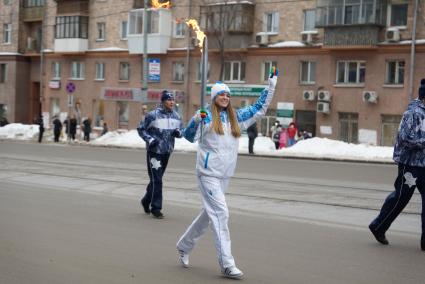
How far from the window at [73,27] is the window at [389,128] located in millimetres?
21988

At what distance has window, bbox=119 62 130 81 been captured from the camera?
145ft

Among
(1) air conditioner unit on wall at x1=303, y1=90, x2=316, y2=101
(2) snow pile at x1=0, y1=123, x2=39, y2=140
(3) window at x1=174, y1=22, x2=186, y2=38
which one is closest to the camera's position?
(1) air conditioner unit on wall at x1=303, y1=90, x2=316, y2=101

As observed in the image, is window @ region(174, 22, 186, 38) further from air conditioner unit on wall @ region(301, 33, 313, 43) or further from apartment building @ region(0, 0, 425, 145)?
air conditioner unit on wall @ region(301, 33, 313, 43)

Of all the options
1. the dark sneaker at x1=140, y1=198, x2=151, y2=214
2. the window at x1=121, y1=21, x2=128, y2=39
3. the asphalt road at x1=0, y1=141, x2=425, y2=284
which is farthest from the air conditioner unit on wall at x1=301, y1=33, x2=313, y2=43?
the dark sneaker at x1=140, y1=198, x2=151, y2=214

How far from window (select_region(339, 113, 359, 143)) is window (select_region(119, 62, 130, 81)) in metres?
15.4

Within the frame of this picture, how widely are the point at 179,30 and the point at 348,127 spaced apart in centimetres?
1280

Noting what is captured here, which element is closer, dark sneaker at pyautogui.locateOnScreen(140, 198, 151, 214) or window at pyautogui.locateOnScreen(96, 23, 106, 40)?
dark sneaker at pyautogui.locateOnScreen(140, 198, 151, 214)

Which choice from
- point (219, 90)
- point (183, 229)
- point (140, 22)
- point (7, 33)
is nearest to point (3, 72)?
point (7, 33)

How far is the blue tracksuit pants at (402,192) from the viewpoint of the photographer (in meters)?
7.73

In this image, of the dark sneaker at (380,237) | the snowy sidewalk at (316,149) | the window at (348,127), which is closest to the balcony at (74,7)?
the snowy sidewalk at (316,149)

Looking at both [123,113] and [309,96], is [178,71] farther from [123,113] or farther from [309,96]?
[309,96]

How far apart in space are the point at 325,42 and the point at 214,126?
28702mm

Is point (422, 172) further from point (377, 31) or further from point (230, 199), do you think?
point (377, 31)

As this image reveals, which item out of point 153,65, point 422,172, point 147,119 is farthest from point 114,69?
point 422,172
